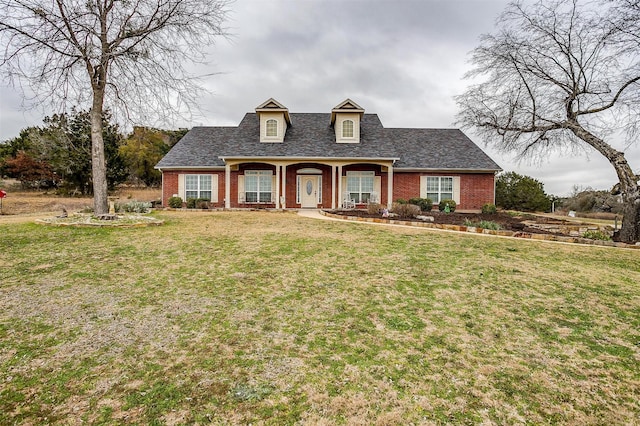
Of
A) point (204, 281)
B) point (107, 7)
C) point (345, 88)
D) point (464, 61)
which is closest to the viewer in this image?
point (204, 281)

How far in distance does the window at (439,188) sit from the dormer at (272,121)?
29.6 ft

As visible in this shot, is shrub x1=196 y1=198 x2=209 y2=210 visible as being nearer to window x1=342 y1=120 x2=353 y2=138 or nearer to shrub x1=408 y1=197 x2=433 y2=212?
window x1=342 y1=120 x2=353 y2=138

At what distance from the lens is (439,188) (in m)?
18.8

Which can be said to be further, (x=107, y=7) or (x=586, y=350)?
(x=107, y=7)

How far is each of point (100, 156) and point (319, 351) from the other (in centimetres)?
1138

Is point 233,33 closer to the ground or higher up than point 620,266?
higher up

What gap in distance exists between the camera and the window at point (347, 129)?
1880 centimetres

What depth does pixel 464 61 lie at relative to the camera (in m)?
13.3

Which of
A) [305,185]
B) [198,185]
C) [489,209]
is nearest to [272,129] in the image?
[305,185]

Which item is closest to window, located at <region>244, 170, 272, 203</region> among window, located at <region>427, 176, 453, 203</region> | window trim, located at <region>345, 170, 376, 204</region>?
window trim, located at <region>345, 170, 376, 204</region>

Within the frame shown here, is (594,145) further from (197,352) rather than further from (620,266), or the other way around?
(197,352)

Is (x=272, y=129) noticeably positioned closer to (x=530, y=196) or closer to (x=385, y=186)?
(x=385, y=186)

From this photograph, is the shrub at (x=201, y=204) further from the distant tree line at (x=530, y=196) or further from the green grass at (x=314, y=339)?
the distant tree line at (x=530, y=196)

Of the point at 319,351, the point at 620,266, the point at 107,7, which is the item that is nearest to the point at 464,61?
the point at 620,266
